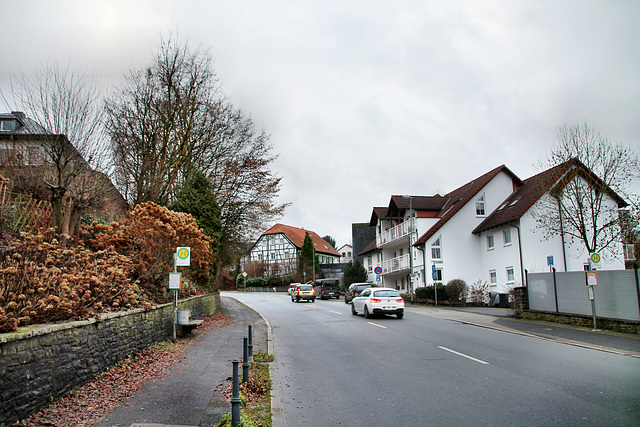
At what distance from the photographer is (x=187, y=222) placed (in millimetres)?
17469

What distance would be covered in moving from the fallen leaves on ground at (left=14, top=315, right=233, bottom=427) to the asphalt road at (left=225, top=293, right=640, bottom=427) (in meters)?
2.53

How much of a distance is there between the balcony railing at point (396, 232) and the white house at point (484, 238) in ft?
0.11

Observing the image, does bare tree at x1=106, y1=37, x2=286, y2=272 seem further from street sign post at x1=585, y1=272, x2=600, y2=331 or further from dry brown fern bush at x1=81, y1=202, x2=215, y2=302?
street sign post at x1=585, y1=272, x2=600, y2=331

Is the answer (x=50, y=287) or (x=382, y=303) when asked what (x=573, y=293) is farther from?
(x=50, y=287)

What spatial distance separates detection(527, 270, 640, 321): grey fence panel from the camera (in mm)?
16172

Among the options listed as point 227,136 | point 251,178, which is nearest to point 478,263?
point 251,178

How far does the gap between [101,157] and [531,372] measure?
514 inches

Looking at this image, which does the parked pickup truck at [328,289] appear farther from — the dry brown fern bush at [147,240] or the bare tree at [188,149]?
the dry brown fern bush at [147,240]

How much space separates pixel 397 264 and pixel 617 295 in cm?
2788

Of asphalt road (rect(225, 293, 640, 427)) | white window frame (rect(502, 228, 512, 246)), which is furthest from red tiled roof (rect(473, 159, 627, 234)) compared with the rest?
asphalt road (rect(225, 293, 640, 427))

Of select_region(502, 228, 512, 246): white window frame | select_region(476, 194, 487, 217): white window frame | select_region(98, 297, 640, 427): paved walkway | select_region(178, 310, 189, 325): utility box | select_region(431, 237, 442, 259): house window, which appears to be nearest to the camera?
select_region(98, 297, 640, 427): paved walkway

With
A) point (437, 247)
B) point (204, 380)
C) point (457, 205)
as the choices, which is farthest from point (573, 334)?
point (457, 205)

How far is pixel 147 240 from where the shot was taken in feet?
51.4

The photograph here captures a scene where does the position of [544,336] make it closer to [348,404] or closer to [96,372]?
[348,404]
